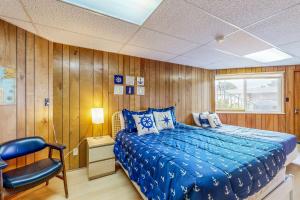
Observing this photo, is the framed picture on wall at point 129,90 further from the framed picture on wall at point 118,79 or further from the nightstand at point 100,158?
the nightstand at point 100,158

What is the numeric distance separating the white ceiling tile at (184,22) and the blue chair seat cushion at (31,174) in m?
2.03

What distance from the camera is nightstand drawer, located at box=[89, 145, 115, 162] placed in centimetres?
217

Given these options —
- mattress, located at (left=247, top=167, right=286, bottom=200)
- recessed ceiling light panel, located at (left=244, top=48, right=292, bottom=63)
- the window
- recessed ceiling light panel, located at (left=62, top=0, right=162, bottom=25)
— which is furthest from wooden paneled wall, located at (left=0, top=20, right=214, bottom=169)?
mattress, located at (left=247, top=167, right=286, bottom=200)

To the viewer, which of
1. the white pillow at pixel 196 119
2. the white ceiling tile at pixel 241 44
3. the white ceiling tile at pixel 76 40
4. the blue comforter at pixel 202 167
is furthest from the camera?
the white pillow at pixel 196 119

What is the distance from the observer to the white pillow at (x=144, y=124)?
239cm

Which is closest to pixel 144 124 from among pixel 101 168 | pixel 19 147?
pixel 101 168

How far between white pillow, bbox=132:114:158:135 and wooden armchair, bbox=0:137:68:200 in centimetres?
113

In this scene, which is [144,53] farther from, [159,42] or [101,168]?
[101,168]

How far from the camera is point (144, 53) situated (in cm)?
288

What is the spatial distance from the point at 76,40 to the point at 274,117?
5039 mm

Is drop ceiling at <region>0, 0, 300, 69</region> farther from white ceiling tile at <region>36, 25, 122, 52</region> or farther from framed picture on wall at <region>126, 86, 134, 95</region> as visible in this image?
framed picture on wall at <region>126, 86, 134, 95</region>

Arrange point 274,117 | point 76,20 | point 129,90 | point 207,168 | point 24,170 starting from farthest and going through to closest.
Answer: point 274,117, point 129,90, point 76,20, point 24,170, point 207,168

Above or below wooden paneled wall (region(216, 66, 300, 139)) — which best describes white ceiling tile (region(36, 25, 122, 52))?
above

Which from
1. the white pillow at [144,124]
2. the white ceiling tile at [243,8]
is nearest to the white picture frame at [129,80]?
the white pillow at [144,124]
